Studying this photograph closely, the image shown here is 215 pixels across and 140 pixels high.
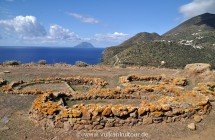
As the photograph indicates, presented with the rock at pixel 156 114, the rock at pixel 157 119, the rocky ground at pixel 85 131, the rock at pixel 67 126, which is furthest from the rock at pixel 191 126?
the rock at pixel 67 126

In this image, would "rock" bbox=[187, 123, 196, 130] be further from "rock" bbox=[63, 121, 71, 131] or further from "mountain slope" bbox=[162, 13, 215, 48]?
"mountain slope" bbox=[162, 13, 215, 48]

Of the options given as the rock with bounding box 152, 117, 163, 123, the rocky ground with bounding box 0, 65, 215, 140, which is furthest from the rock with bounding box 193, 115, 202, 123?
the rock with bounding box 152, 117, 163, 123

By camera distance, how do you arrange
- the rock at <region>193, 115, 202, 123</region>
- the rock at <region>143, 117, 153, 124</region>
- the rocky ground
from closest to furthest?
the rocky ground
the rock at <region>143, 117, 153, 124</region>
the rock at <region>193, 115, 202, 123</region>

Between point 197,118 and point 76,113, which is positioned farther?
point 197,118

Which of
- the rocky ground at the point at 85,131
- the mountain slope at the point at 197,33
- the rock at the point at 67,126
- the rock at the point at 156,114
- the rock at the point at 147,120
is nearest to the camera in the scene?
the rocky ground at the point at 85,131

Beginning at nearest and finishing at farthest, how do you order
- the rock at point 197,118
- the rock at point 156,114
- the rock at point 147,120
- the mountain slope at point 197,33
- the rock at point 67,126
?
the rock at point 67,126
the rock at point 147,120
the rock at point 156,114
the rock at point 197,118
the mountain slope at point 197,33

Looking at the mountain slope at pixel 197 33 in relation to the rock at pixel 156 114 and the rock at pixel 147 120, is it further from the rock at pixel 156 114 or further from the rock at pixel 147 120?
the rock at pixel 147 120

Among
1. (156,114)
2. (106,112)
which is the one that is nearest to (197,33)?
(156,114)

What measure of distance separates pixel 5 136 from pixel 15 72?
17.8 meters

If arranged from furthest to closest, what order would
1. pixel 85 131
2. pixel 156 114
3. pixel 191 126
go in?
pixel 156 114 → pixel 191 126 → pixel 85 131

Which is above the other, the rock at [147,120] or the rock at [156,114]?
the rock at [156,114]

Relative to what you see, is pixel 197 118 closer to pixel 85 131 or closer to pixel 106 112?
pixel 106 112

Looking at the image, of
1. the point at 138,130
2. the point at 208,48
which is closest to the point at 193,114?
the point at 138,130

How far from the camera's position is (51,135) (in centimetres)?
1720
